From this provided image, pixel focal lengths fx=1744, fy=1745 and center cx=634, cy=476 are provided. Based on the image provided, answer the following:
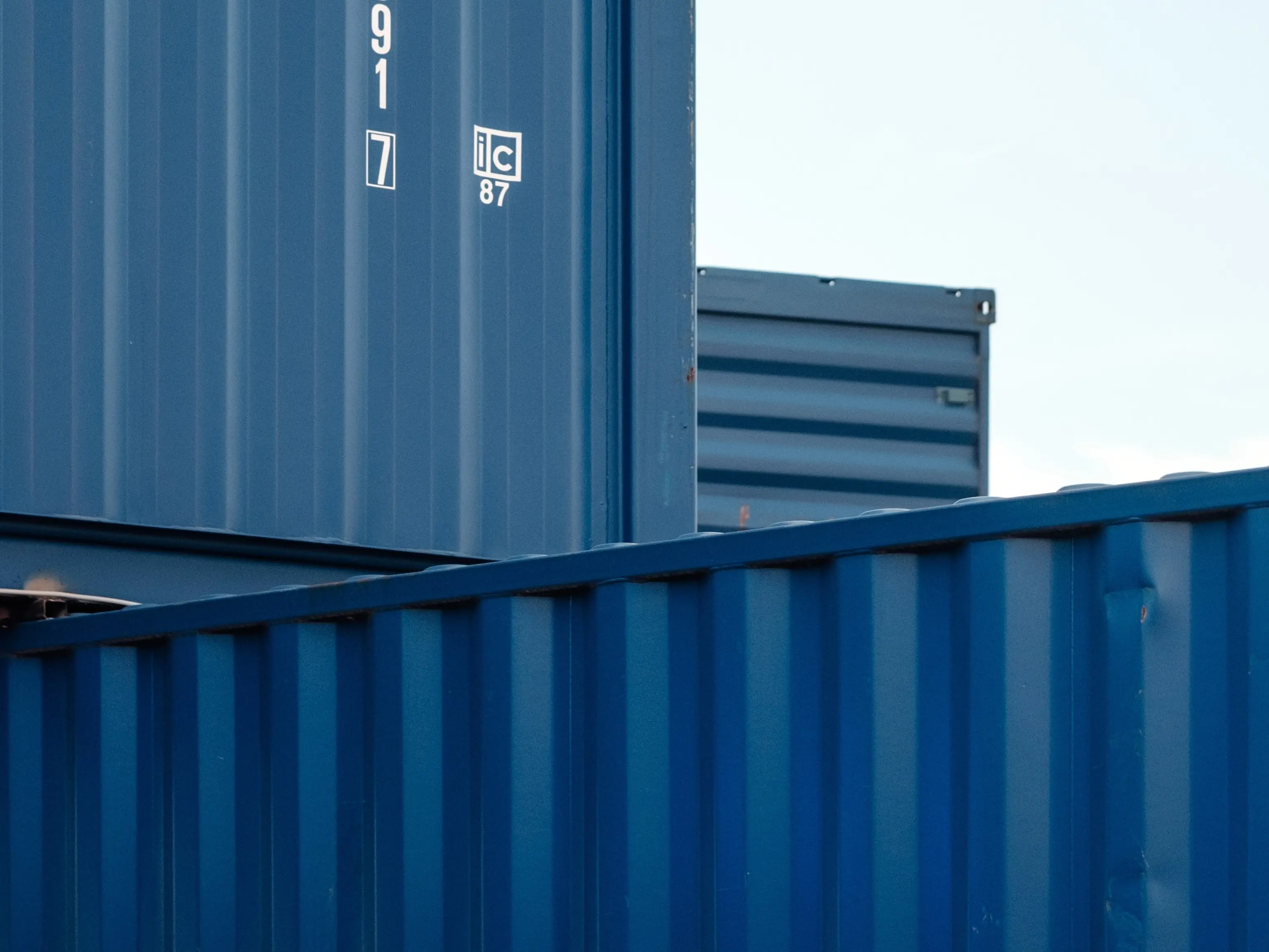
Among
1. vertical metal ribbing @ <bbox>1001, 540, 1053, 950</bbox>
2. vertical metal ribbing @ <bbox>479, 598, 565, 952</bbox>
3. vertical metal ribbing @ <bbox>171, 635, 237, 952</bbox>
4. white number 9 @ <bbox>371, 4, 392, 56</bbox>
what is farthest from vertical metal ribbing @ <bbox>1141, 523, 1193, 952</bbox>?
white number 9 @ <bbox>371, 4, 392, 56</bbox>

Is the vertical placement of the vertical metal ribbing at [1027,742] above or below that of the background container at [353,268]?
below

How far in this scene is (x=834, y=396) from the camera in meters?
8.39

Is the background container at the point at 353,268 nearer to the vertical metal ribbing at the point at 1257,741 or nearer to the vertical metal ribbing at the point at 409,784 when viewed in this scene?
the vertical metal ribbing at the point at 409,784

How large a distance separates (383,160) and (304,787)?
229 centimetres

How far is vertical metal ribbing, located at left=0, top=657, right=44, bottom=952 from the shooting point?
4387 millimetres

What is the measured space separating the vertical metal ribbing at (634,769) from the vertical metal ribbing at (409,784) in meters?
0.46

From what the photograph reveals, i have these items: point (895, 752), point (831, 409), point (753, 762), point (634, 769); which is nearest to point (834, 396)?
point (831, 409)

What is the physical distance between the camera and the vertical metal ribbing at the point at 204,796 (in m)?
4.00

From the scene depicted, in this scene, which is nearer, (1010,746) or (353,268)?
(1010,746)

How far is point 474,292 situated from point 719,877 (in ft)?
9.18

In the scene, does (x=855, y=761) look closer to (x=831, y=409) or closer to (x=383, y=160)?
(x=383, y=160)

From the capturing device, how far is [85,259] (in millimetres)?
4844

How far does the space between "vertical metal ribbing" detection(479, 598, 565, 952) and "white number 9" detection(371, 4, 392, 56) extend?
2.52 metres

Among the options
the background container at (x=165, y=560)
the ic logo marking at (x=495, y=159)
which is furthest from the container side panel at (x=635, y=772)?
the ic logo marking at (x=495, y=159)
